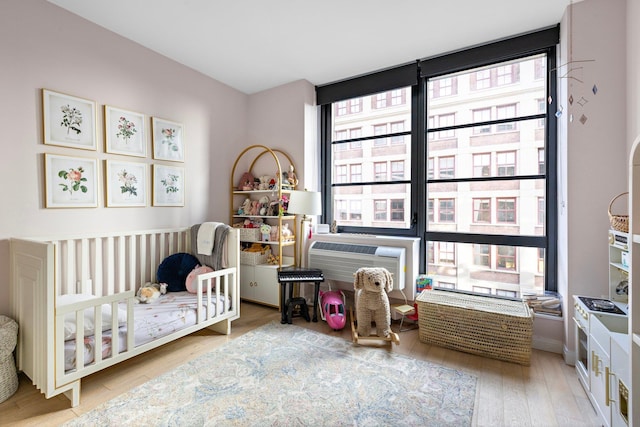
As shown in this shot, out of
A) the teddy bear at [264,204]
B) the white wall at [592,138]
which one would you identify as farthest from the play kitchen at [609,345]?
the teddy bear at [264,204]

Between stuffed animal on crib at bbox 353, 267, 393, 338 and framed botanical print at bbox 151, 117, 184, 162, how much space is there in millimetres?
2201

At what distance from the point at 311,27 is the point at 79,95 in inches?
76.2

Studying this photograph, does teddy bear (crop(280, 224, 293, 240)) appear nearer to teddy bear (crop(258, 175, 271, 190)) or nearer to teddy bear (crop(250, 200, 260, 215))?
teddy bear (crop(250, 200, 260, 215))

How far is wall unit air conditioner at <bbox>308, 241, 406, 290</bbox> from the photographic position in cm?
266

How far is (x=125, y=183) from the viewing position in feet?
8.17

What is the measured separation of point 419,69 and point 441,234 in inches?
67.5

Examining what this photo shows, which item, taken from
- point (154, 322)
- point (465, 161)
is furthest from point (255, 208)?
point (465, 161)

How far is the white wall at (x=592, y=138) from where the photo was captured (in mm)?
1911

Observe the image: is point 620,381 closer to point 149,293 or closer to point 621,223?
point 621,223

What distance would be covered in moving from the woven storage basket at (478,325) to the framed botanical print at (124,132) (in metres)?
2.89

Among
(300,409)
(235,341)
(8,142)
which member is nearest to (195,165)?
(8,142)

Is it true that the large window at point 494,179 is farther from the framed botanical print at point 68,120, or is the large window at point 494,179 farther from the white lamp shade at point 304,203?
the framed botanical print at point 68,120

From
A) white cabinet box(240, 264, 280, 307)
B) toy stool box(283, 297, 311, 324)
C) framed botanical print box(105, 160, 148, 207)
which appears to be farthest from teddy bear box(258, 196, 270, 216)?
framed botanical print box(105, 160, 148, 207)

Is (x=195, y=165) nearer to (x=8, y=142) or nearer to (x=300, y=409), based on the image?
(x=8, y=142)
